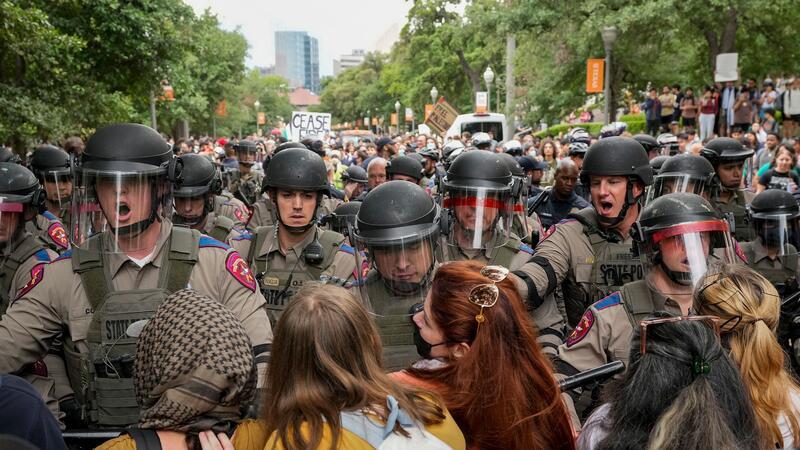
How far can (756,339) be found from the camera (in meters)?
2.77

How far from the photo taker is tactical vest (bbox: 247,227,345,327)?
16.7ft

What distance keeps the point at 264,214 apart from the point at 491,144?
685cm

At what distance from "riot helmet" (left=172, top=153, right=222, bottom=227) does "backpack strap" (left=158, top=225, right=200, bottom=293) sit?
2.86 metres

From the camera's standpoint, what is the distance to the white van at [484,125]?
1352 inches

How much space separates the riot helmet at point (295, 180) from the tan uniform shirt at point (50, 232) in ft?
6.11

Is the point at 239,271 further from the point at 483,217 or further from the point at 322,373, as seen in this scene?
the point at 483,217

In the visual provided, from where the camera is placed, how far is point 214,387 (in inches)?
84.0

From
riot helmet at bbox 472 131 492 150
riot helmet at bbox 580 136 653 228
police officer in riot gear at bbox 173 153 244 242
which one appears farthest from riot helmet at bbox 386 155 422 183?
riot helmet at bbox 472 131 492 150

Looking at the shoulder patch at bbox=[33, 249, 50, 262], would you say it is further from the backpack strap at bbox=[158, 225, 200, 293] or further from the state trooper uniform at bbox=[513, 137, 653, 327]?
the state trooper uniform at bbox=[513, 137, 653, 327]

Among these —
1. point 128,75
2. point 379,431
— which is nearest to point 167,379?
point 379,431

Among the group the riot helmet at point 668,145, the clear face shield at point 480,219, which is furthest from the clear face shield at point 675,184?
the riot helmet at point 668,145

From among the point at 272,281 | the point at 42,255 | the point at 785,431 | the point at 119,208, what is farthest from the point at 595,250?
the point at 42,255

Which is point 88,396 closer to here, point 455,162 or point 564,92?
point 455,162

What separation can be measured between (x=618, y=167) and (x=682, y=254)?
1.51m
